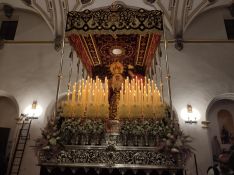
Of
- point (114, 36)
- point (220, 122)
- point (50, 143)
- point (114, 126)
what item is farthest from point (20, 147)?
point (220, 122)

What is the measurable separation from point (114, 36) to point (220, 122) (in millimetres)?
5219

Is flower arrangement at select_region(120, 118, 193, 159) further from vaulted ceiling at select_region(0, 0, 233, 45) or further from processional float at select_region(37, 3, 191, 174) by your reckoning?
vaulted ceiling at select_region(0, 0, 233, 45)

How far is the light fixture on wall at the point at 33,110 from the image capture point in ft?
28.1

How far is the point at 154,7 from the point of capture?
9.71m

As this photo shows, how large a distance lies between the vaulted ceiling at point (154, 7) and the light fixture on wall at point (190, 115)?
121 inches

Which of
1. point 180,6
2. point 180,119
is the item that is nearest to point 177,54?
Result: point 180,6

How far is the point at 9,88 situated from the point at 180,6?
7.31 m

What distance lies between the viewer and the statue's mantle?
4.63 meters

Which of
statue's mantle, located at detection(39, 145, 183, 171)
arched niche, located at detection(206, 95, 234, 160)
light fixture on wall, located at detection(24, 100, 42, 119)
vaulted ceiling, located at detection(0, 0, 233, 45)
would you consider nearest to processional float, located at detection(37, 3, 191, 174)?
statue's mantle, located at detection(39, 145, 183, 171)

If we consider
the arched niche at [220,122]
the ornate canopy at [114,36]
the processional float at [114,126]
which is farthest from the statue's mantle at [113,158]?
the arched niche at [220,122]

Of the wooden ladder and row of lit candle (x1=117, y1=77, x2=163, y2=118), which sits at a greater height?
row of lit candle (x1=117, y1=77, x2=163, y2=118)

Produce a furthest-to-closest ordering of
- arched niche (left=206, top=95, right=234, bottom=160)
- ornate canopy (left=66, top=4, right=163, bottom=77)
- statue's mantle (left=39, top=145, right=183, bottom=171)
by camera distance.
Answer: arched niche (left=206, top=95, right=234, bottom=160) → ornate canopy (left=66, top=4, right=163, bottom=77) → statue's mantle (left=39, top=145, right=183, bottom=171)

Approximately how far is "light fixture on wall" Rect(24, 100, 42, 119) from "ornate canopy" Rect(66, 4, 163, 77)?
246cm

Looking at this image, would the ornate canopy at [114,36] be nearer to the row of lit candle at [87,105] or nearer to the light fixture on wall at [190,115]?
the row of lit candle at [87,105]
